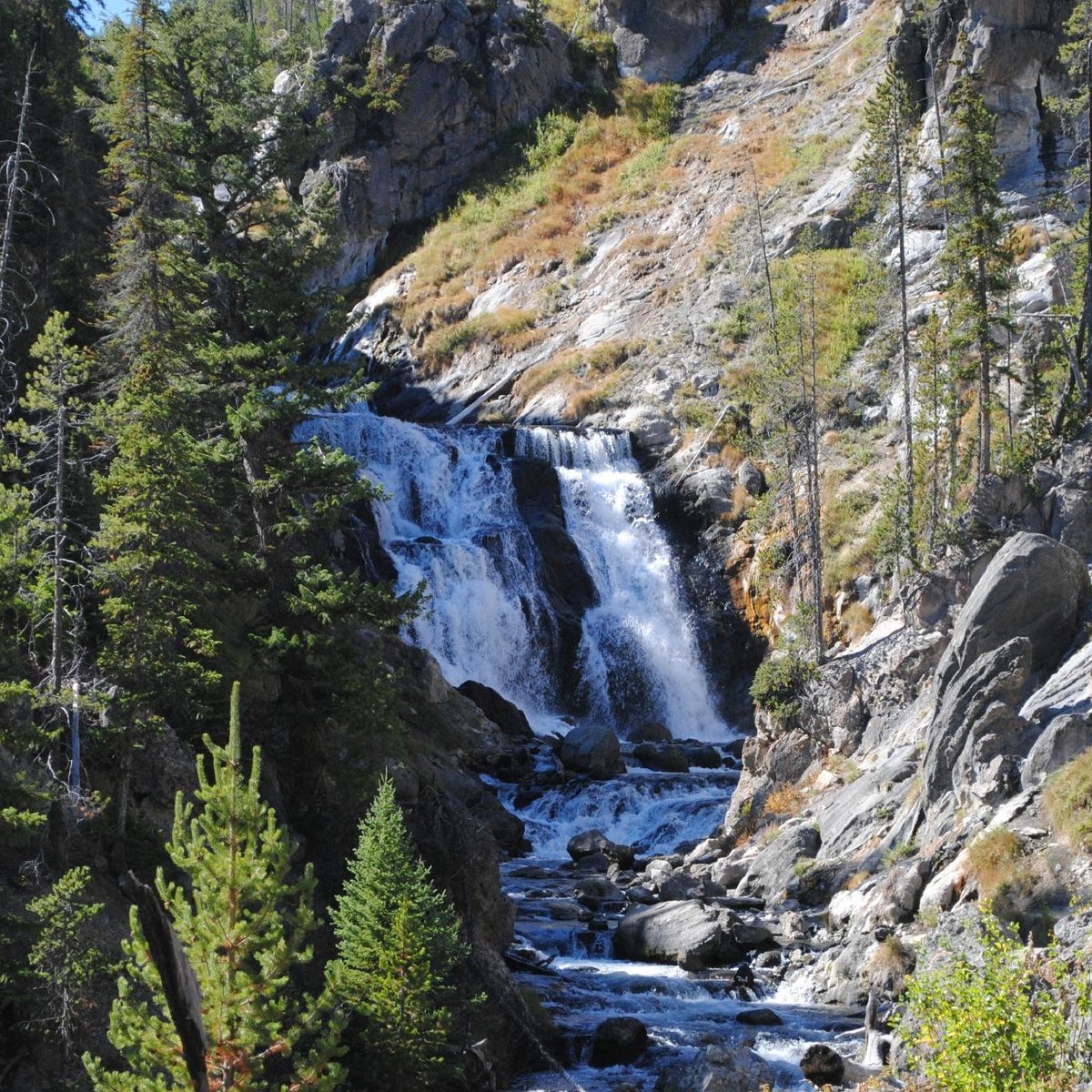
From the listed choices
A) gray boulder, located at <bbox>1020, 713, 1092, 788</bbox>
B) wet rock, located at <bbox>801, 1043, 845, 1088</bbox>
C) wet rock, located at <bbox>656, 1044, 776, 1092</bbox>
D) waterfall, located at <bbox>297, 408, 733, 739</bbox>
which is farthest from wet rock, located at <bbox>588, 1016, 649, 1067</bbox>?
waterfall, located at <bbox>297, 408, 733, 739</bbox>

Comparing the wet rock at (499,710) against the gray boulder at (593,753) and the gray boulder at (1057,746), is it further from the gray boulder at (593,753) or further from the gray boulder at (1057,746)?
the gray boulder at (1057,746)

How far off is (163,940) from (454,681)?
30552 millimetres

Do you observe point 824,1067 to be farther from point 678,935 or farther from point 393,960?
point 393,960

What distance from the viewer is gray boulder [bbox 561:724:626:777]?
3306cm

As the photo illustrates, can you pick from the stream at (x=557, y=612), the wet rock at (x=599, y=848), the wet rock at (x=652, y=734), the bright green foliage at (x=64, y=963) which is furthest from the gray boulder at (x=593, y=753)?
the bright green foliage at (x=64, y=963)

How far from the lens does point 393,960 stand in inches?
562

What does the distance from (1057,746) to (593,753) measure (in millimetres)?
16808

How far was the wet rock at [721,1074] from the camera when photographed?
1464 cm

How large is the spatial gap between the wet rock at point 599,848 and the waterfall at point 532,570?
31.6 feet

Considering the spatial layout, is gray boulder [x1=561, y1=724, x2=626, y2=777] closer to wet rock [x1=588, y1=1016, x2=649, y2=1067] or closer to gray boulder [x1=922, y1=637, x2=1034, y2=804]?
gray boulder [x1=922, y1=637, x2=1034, y2=804]

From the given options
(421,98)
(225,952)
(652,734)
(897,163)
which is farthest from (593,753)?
(421,98)

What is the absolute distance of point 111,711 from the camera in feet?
52.5

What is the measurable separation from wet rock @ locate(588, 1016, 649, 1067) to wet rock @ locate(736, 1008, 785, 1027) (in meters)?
1.62

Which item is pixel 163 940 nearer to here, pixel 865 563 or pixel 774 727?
A: pixel 774 727
